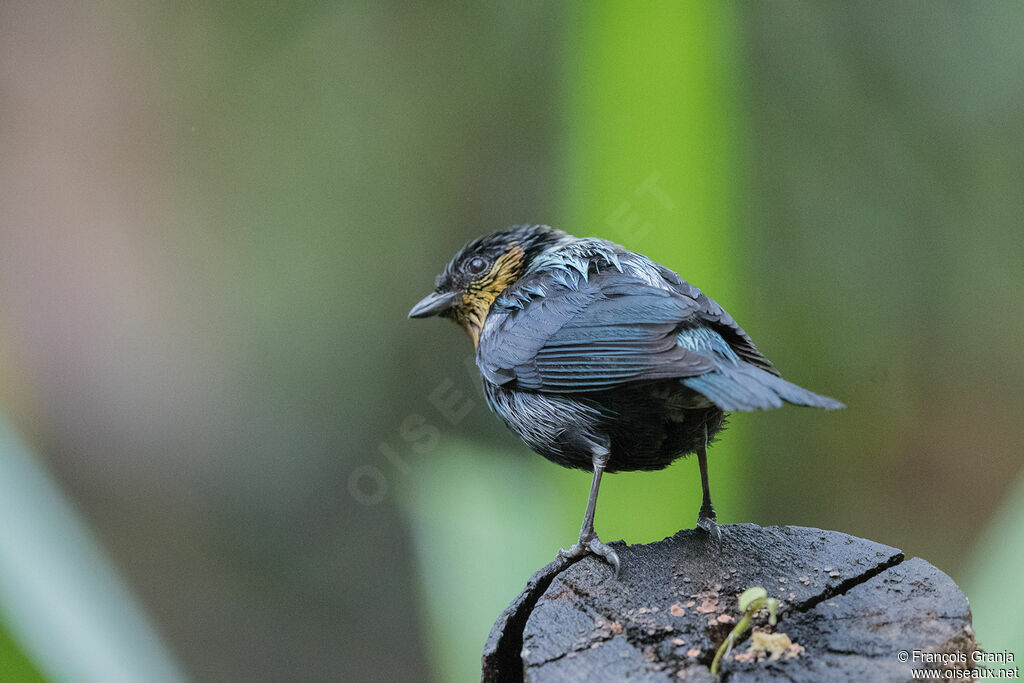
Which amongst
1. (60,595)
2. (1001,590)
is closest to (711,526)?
(1001,590)

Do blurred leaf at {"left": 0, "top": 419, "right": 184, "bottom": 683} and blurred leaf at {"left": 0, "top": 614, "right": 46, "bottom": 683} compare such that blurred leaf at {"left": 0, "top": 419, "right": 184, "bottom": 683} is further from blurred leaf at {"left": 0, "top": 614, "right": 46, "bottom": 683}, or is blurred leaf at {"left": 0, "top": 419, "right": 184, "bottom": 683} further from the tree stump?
the tree stump

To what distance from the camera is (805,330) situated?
11.9ft

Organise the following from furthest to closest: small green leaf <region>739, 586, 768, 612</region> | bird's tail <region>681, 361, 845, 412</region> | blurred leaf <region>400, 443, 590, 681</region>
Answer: blurred leaf <region>400, 443, 590, 681</region>
bird's tail <region>681, 361, 845, 412</region>
small green leaf <region>739, 586, 768, 612</region>

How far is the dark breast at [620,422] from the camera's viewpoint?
1.94 meters

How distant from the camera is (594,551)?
1.86 meters

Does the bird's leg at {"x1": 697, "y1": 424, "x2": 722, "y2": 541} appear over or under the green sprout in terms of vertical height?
under

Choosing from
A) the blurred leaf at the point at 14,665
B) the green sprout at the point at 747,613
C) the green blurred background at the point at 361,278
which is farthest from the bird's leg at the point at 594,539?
the blurred leaf at the point at 14,665

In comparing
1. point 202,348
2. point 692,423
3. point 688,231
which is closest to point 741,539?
point 692,423

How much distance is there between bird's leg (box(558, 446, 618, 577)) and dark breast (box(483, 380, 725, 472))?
0.03 m

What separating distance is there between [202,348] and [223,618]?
1255 millimetres

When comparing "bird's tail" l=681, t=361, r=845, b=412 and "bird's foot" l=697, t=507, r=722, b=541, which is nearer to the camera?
"bird's tail" l=681, t=361, r=845, b=412

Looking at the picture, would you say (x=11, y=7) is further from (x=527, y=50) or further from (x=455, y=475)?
(x=455, y=475)

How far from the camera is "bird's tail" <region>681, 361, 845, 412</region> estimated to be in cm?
156

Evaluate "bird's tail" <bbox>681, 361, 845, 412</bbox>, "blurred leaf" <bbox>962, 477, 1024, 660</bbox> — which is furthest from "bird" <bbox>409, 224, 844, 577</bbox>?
"blurred leaf" <bbox>962, 477, 1024, 660</bbox>
